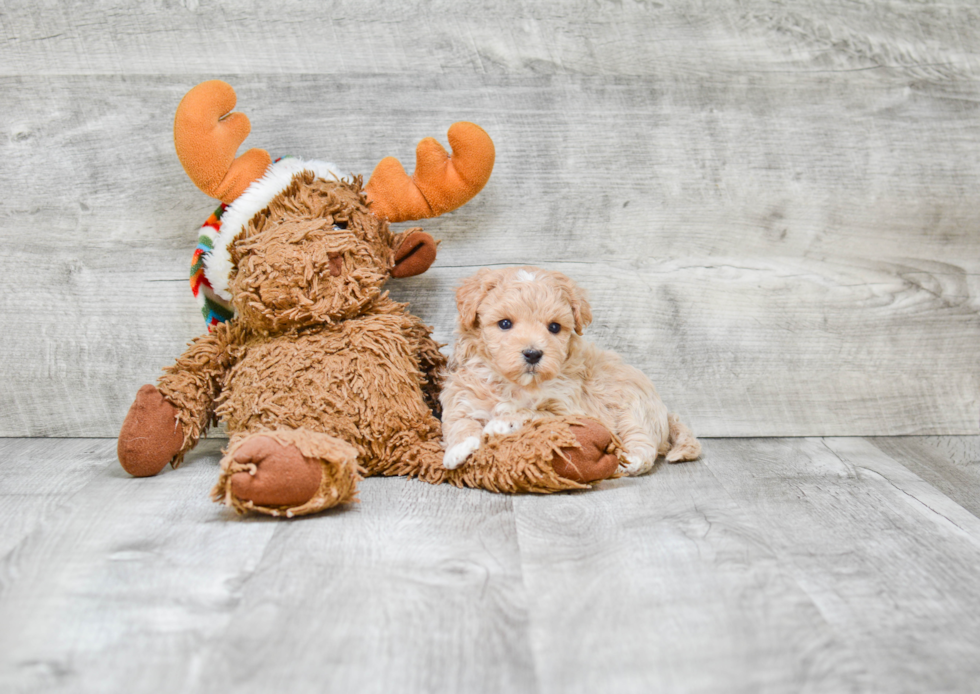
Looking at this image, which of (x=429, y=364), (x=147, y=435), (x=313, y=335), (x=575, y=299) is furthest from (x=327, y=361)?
(x=575, y=299)

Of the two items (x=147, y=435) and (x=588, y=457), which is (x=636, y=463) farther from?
(x=147, y=435)

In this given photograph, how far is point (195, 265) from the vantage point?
1455 millimetres

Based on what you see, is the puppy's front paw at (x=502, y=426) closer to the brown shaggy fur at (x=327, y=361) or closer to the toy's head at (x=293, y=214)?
the brown shaggy fur at (x=327, y=361)

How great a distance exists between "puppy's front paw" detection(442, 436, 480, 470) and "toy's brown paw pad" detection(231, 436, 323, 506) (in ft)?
0.82

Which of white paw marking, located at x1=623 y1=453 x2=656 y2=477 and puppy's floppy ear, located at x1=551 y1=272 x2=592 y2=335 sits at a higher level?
puppy's floppy ear, located at x1=551 y1=272 x2=592 y2=335

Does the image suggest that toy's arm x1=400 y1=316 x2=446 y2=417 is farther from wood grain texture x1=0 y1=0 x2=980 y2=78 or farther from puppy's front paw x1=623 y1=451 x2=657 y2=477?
wood grain texture x1=0 y1=0 x2=980 y2=78

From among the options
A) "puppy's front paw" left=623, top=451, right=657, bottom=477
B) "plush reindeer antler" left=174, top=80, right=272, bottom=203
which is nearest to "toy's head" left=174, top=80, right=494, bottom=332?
"plush reindeer antler" left=174, top=80, right=272, bottom=203

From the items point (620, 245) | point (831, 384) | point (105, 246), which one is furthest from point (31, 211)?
point (831, 384)

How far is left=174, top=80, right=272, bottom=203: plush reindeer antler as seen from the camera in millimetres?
1356

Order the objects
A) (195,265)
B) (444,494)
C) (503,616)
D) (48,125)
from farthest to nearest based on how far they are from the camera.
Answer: (48,125), (195,265), (444,494), (503,616)

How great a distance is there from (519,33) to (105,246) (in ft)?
3.17

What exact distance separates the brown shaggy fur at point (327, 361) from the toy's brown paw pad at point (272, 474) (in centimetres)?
14

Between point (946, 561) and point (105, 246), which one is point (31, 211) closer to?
point (105, 246)

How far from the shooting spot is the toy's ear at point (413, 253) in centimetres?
151
